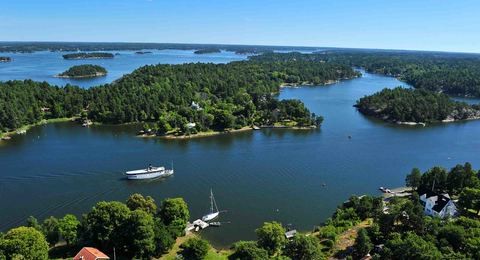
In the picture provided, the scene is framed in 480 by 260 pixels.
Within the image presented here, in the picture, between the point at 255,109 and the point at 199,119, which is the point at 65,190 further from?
the point at 255,109

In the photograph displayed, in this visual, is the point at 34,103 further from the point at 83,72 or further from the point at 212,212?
the point at 83,72

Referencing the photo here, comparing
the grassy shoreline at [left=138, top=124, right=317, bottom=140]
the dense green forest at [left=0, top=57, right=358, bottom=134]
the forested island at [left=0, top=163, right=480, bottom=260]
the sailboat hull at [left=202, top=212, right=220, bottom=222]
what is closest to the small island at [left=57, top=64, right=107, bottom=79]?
the dense green forest at [left=0, top=57, right=358, bottom=134]

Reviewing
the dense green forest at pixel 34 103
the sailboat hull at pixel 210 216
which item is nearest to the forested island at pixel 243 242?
the sailboat hull at pixel 210 216

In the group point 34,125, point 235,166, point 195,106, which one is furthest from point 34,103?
point 235,166

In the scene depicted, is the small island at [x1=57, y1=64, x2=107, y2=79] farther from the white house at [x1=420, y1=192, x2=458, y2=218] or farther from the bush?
the white house at [x1=420, y1=192, x2=458, y2=218]

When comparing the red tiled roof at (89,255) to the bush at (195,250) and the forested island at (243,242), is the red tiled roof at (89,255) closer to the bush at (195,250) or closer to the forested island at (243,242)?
the forested island at (243,242)
